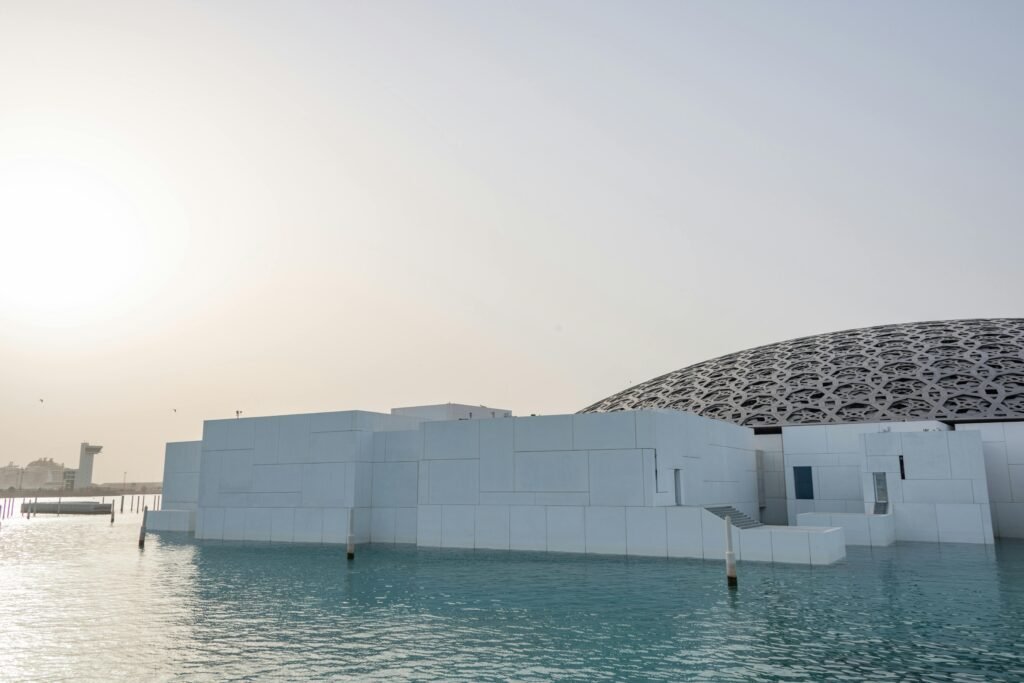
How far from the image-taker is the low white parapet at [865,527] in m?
32.1

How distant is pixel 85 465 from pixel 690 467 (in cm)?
20171

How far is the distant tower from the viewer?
616 feet

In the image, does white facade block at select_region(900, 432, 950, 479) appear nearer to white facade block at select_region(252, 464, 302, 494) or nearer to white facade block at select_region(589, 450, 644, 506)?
white facade block at select_region(589, 450, 644, 506)

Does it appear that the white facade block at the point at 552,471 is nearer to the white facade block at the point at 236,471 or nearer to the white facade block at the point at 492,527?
the white facade block at the point at 492,527

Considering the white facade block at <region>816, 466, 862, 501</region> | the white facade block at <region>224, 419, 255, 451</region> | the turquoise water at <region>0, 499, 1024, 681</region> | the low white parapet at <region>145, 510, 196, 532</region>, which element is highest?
the white facade block at <region>224, 419, 255, 451</region>

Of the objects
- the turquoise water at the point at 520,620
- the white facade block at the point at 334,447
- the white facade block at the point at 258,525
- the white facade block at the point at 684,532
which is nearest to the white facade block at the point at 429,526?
the white facade block at the point at 334,447

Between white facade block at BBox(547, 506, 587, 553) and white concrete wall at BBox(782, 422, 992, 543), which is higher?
white concrete wall at BBox(782, 422, 992, 543)

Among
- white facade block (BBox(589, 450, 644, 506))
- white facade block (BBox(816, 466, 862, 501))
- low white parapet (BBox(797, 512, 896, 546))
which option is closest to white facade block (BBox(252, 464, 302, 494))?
white facade block (BBox(589, 450, 644, 506))

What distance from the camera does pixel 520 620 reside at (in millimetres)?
16953

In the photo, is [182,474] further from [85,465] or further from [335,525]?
[85,465]

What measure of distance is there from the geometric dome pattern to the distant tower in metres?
173

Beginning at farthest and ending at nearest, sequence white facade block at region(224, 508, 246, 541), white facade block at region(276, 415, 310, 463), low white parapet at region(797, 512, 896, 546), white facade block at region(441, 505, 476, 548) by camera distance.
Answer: white facade block at region(224, 508, 246, 541) < white facade block at region(276, 415, 310, 463) < white facade block at region(441, 505, 476, 548) < low white parapet at region(797, 512, 896, 546)

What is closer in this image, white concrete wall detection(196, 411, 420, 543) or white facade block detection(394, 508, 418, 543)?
white facade block detection(394, 508, 418, 543)

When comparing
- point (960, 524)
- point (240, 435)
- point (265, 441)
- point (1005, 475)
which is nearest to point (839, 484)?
point (960, 524)
